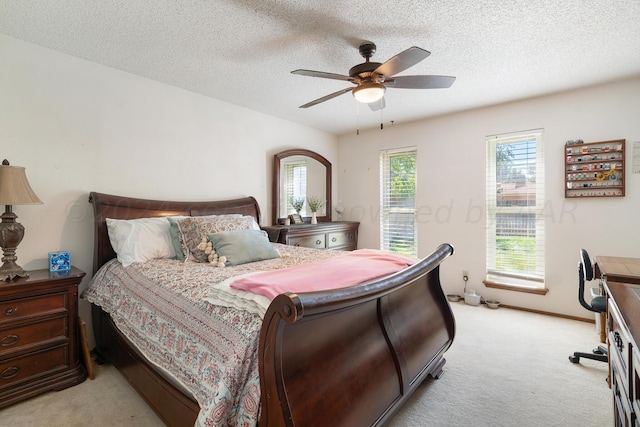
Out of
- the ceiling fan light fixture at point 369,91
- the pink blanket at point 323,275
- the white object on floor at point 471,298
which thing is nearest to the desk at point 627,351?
the pink blanket at point 323,275

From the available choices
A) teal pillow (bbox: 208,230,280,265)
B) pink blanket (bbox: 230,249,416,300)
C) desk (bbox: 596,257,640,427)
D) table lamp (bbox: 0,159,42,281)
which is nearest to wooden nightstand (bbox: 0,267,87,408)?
table lamp (bbox: 0,159,42,281)

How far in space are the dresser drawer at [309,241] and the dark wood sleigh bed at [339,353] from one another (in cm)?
185

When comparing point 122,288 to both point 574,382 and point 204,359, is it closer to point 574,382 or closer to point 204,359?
point 204,359

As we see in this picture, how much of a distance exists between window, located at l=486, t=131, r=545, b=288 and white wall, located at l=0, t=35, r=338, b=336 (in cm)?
332

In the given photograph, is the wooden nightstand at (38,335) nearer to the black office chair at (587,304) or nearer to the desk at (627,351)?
the desk at (627,351)

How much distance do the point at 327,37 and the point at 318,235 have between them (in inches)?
96.8

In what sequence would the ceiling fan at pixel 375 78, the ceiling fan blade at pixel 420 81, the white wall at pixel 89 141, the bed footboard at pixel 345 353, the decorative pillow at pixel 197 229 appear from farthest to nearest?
the decorative pillow at pixel 197 229 < the white wall at pixel 89 141 < the ceiling fan blade at pixel 420 81 < the ceiling fan at pixel 375 78 < the bed footboard at pixel 345 353

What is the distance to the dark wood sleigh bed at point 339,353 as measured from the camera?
0.97m

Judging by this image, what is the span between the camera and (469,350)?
254cm

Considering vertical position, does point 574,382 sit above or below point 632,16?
below

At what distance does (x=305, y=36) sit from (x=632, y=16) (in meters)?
2.16

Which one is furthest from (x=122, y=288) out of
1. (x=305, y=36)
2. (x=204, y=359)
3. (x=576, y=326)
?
(x=576, y=326)

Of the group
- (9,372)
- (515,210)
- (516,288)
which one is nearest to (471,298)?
(516,288)

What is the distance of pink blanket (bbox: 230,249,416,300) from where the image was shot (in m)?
1.27
